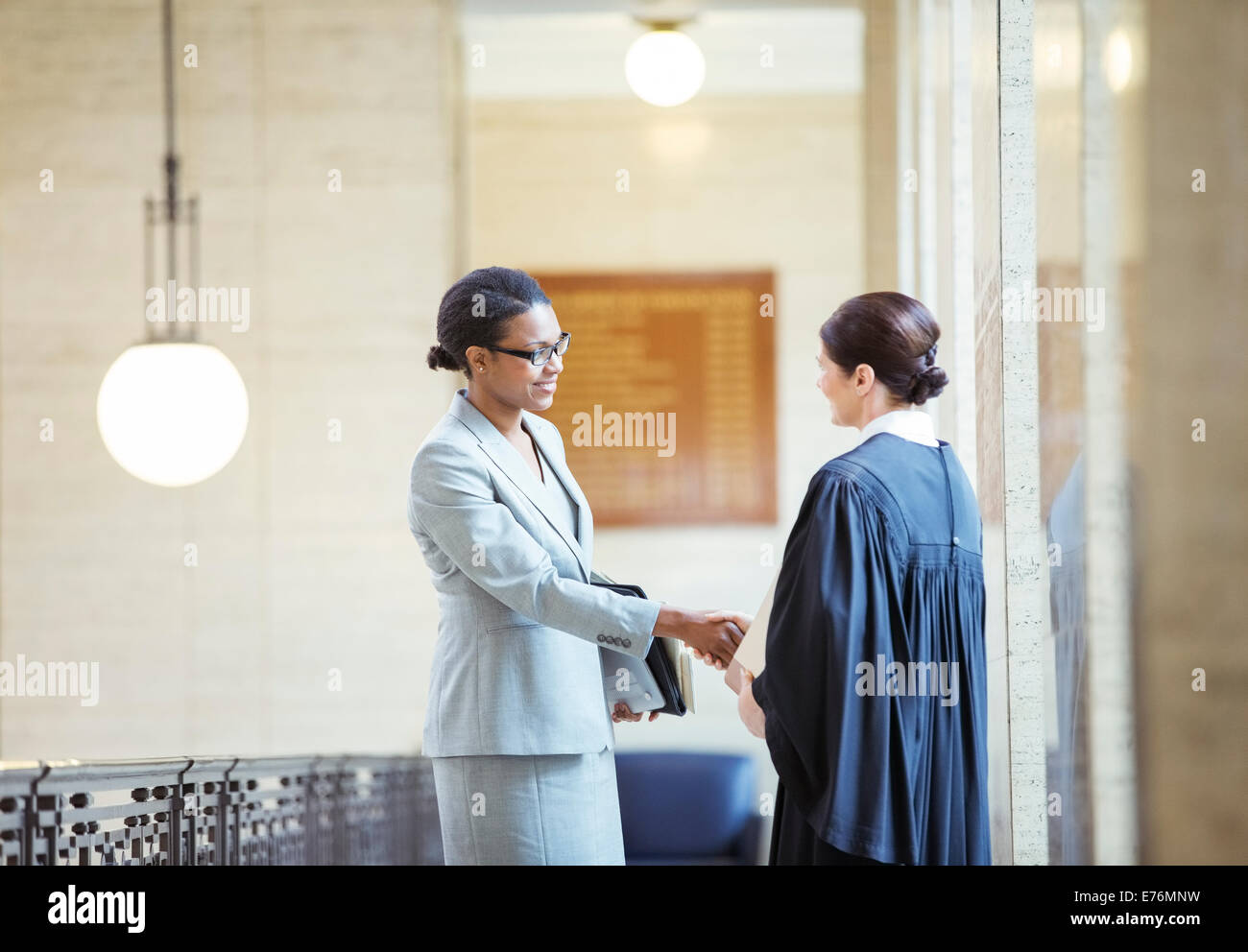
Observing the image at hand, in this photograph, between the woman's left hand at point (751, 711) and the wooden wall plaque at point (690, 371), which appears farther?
the wooden wall plaque at point (690, 371)

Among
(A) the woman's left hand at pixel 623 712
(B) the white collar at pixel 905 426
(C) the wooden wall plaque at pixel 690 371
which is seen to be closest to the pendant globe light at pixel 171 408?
(C) the wooden wall plaque at pixel 690 371

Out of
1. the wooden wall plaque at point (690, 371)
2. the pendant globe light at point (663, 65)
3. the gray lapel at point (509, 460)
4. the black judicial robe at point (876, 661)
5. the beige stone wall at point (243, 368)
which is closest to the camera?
the black judicial robe at point (876, 661)

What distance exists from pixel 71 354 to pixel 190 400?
127 cm

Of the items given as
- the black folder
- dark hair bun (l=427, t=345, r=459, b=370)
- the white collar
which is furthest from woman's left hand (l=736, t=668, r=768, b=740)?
dark hair bun (l=427, t=345, r=459, b=370)

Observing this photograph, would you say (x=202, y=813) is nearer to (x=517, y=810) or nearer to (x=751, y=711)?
(x=517, y=810)

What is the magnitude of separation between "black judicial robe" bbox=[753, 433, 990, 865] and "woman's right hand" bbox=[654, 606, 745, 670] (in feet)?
0.69

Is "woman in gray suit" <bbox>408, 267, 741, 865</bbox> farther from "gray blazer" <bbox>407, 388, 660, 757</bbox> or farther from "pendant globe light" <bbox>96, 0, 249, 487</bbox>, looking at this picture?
"pendant globe light" <bbox>96, 0, 249, 487</bbox>

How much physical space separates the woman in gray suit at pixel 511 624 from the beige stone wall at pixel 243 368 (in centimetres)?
262

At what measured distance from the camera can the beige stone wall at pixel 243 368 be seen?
477 cm

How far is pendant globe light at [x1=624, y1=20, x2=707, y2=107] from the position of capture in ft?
14.5

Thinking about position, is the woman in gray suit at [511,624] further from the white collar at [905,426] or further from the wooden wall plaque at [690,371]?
the wooden wall plaque at [690,371]

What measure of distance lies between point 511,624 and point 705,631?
1.19ft
